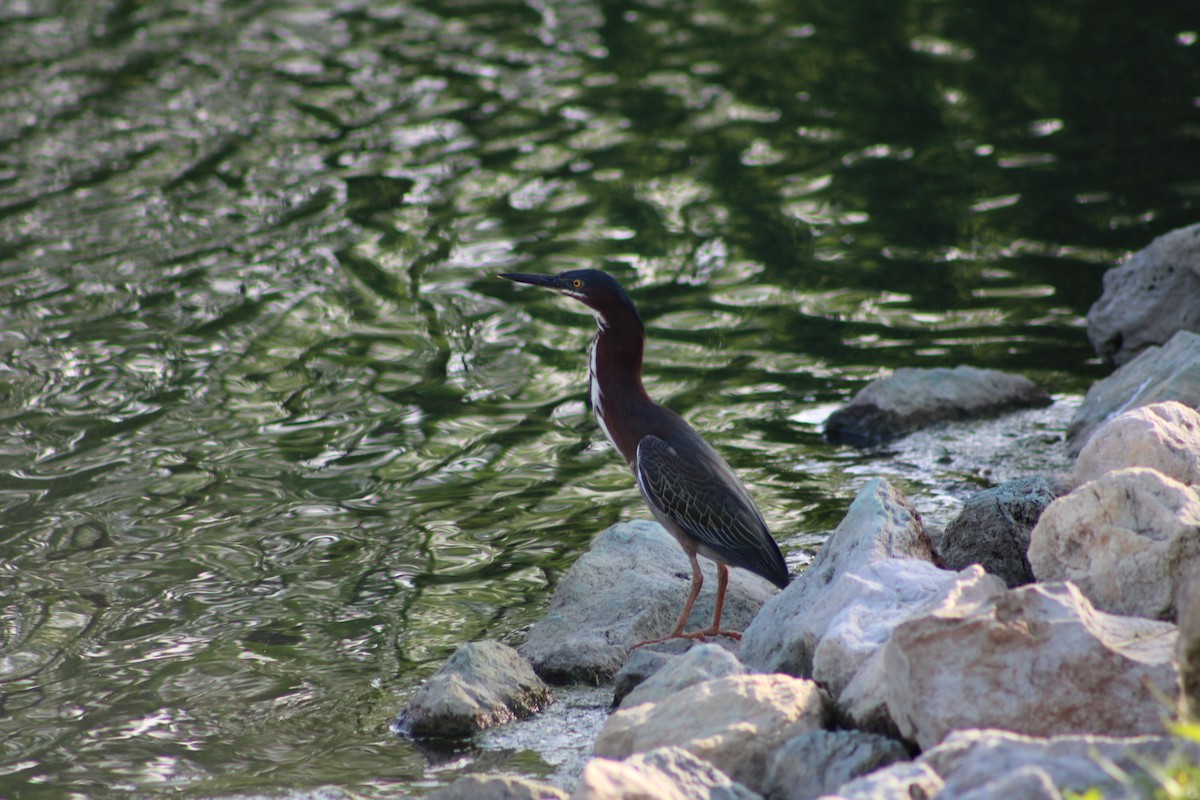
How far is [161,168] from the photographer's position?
1126 cm

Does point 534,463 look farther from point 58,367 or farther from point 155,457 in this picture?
point 58,367

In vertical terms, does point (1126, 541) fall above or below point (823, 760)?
above

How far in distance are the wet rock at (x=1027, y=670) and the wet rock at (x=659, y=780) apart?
53 cm

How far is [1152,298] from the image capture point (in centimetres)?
779

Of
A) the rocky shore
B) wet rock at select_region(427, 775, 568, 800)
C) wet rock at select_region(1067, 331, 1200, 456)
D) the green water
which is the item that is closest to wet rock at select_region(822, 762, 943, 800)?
the rocky shore

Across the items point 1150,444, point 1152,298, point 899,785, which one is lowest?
point 1152,298

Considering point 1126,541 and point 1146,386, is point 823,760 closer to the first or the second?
point 1126,541

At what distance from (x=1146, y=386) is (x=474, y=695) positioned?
3324 mm

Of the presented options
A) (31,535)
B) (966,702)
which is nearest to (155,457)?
(31,535)

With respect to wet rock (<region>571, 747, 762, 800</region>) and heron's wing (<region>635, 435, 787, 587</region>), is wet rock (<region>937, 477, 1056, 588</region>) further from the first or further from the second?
wet rock (<region>571, 747, 762, 800</region>)

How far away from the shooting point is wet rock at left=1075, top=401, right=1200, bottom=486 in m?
4.87

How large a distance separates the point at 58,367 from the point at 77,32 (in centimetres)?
754

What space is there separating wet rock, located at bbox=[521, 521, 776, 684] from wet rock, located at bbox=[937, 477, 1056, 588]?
1028 mm

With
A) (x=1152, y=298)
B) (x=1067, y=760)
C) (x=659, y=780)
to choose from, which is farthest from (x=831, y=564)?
(x=1152, y=298)
